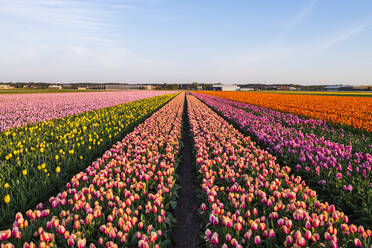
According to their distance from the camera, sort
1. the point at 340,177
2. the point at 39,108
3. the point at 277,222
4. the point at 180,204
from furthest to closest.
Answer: the point at 39,108, the point at 180,204, the point at 340,177, the point at 277,222

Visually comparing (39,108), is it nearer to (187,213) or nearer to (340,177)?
(187,213)

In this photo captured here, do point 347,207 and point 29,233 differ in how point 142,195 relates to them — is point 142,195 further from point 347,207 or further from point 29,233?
point 347,207

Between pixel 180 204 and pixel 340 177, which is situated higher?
pixel 340 177

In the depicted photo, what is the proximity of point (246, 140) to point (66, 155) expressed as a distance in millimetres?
6434

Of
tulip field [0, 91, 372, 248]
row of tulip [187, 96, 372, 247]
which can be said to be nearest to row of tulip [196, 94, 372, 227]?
tulip field [0, 91, 372, 248]

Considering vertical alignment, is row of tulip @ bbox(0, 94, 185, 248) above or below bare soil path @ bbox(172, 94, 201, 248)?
above

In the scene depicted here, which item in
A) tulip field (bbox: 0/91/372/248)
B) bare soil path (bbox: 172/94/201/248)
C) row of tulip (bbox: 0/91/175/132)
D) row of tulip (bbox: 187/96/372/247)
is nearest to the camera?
row of tulip (bbox: 187/96/372/247)

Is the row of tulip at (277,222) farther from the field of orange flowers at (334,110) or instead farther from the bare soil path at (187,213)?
the field of orange flowers at (334,110)

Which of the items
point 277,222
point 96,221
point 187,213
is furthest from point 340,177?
point 96,221

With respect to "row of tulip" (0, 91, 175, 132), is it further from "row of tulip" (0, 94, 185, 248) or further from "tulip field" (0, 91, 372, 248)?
"row of tulip" (0, 94, 185, 248)

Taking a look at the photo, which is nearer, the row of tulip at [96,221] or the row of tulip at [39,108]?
the row of tulip at [96,221]

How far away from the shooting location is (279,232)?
2.93 m

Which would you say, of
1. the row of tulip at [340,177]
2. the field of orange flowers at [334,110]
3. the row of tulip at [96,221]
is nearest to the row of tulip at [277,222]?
the row of tulip at [340,177]

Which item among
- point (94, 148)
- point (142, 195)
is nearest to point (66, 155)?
point (94, 148)
